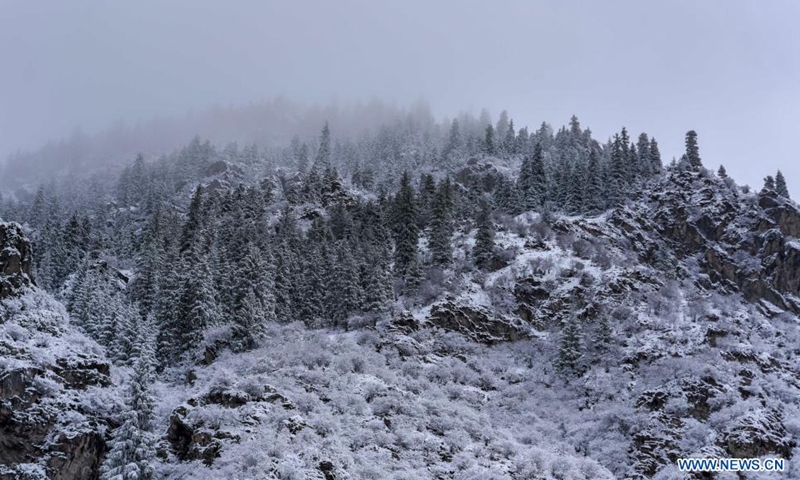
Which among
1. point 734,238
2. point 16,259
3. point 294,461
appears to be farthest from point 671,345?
point 16,259

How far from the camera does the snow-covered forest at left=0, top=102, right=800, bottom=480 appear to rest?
3962cm

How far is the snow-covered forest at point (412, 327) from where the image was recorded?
39.6 m

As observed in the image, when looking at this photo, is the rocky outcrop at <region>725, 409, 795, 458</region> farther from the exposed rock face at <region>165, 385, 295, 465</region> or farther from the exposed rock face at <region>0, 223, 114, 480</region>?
the exposed rock face at <region>0, 223, 114, 480</region>

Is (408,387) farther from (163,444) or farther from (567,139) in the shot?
(567,139)

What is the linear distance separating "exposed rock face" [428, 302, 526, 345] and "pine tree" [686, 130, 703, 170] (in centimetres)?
5643

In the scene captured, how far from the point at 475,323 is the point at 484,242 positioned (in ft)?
50.6

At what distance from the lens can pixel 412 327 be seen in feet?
213

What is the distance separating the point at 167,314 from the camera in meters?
60.8

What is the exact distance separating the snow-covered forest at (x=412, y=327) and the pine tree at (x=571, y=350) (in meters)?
0.22

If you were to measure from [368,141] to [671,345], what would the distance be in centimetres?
12404

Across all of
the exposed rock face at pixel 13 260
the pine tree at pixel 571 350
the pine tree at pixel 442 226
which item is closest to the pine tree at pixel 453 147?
the pine tree at pixel 442 226

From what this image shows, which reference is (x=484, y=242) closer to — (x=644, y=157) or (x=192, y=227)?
(x=192, y=227)

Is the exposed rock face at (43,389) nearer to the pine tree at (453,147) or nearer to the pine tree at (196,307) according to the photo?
the pine tree at (196,307)

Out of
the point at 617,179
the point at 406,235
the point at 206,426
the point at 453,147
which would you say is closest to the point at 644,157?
the point at 617,179
